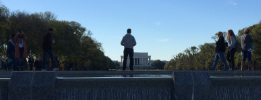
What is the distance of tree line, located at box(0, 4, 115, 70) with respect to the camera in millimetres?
38906

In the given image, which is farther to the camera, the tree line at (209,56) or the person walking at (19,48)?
the tree line at (209,56)

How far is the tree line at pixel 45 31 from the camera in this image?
38.9 m

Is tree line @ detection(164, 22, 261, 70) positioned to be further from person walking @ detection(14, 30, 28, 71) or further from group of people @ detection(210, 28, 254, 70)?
person walking @ detection(14, 30, 28, 71)

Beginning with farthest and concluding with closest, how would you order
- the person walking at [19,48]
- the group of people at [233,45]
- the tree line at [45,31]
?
the tree line at [45,31] → the group of people at [233,45] → the person walking at [19,48]

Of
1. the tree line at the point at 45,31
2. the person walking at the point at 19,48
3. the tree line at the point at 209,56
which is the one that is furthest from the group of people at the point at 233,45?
the tree line at the point at 209,56

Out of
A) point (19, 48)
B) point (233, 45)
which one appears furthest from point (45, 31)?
point (233, 45)

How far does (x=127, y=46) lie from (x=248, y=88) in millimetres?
6617

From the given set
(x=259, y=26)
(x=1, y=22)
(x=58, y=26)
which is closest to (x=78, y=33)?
(x=58, y=26)

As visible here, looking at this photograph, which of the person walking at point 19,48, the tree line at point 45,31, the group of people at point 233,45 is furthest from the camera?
the tree line at point 45,31

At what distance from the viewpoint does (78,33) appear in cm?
5950

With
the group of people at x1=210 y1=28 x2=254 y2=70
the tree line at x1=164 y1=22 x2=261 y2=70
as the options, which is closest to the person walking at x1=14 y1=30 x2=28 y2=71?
the group of people at x1=210 y1=28 x2=254 y2=70

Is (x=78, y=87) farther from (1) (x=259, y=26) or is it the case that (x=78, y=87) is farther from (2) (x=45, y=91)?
(1) (x=259, y=26)

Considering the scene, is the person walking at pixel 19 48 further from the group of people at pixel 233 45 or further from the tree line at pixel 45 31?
the tree line at pixel 45 31

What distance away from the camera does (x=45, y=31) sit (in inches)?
1676
